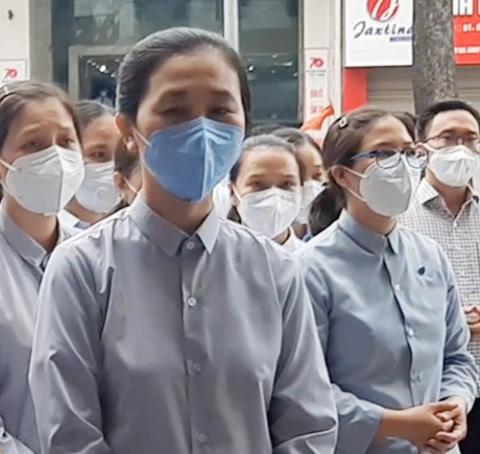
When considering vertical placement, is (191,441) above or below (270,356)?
below

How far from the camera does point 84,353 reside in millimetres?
1646

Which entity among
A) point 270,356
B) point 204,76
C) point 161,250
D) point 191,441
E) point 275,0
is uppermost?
point 275,0

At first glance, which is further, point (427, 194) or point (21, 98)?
point (427, 194)

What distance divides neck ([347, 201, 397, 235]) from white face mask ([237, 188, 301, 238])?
46 cm

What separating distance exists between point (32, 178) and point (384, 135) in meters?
0.90

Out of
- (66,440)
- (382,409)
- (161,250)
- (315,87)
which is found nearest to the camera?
(66,440)

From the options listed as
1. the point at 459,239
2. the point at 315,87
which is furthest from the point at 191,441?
the point at 315,87

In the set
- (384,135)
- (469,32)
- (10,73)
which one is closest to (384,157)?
(384,135)

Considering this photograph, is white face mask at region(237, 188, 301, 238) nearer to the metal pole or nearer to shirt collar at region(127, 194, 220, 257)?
shirt collar at region(127, 194, 220, 257)

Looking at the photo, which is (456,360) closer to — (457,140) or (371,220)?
(371,220)

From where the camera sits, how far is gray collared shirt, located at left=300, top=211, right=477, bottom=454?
7.64 feet

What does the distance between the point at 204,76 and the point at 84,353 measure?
1.66 ft

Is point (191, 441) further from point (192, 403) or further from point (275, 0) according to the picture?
point (275, 0)

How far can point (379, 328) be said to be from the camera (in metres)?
2.35
